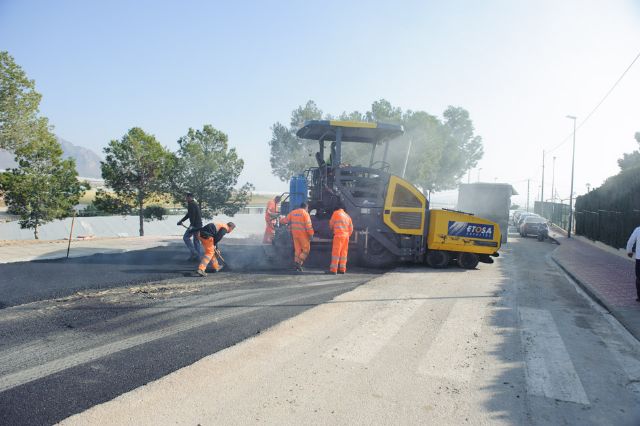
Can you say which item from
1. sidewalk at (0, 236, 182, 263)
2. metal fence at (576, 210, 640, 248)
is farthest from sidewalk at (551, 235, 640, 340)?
sidewalk at (0, 236, 182, 263)

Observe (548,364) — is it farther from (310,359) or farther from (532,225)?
(532,225)

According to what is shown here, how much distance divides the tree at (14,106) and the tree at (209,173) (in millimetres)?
5777

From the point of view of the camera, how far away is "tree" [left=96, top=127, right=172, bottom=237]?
1625 cm

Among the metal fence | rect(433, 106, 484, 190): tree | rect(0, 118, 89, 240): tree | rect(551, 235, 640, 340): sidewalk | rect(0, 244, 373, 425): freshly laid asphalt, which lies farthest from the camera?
rect(433, 106, 484, 190): tree

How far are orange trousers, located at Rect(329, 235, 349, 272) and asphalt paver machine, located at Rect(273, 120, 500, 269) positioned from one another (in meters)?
0.79

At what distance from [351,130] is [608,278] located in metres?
7.06

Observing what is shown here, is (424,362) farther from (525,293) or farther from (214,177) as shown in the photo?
(214,177)

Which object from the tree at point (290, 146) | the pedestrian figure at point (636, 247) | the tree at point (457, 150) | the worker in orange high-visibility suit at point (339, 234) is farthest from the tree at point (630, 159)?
the worker in orange high-visibility suit at point (339, 234)

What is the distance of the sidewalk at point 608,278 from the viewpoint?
22.3 ft

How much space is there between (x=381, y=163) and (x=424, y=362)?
23.5 feet

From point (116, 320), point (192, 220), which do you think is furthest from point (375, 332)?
point (192, 220)

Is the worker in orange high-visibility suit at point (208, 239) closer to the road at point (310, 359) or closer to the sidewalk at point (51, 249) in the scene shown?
the road at point (310, 359)

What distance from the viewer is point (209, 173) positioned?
1750 centimetres

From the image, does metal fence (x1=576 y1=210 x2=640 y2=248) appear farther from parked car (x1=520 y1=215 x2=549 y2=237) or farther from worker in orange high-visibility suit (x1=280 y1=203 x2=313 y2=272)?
worker in orange high-visibility suit (x1=280 y1=203 x2=313 y2=272)
